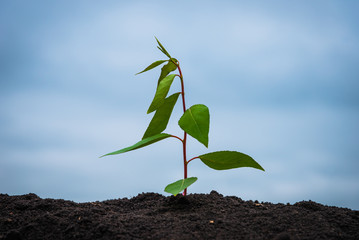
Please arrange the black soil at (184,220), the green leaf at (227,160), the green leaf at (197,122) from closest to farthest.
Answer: the black soil at (184,220), the green leaf at (197,122), the green leaf at (227,160)

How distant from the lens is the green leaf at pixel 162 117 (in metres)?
2.31

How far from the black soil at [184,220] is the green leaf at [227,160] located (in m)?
0.25

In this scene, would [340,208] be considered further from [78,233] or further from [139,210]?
[78,233]

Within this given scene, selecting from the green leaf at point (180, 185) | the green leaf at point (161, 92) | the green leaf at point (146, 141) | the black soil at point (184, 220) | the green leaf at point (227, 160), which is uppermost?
the green leaf at point (161, 92)

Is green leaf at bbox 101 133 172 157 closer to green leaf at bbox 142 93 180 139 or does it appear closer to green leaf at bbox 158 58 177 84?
green leaf at bbox 142 93 180 139

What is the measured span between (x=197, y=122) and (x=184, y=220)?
0.53 meters

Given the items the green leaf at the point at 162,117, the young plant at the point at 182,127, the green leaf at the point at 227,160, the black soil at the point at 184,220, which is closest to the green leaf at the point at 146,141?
the young plant at the point at 182,127

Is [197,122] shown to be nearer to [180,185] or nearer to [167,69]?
[180,185]

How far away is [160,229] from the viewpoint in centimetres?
186

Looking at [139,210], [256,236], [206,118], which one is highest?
[206,118]

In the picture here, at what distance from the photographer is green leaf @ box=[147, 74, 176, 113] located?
88.4 inches

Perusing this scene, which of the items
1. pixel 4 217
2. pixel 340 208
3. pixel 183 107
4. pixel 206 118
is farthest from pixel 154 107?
pixel 340 208

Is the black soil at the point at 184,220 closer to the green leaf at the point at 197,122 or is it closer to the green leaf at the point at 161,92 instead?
the green leaf at the point at 197,122

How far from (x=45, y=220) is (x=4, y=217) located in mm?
314
